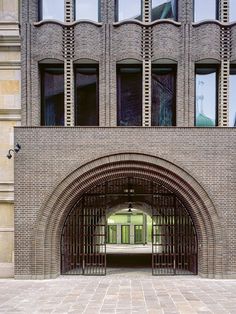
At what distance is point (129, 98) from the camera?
39.3ft

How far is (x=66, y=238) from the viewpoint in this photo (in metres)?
12.3

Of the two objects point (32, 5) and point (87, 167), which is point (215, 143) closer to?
point (87, 167)

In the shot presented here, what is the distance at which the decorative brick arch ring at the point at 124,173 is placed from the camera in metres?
11.3

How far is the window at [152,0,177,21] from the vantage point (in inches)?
473

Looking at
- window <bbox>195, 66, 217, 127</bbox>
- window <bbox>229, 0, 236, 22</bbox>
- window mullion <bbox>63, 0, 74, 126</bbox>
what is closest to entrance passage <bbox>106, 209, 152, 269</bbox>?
window <bbox>195, 66, 217, 127</bbox>

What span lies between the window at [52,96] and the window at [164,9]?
3948mm

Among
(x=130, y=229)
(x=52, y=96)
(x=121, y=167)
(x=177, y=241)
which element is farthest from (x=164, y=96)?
(x=130, y=229)

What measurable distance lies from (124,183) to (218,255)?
456 cm

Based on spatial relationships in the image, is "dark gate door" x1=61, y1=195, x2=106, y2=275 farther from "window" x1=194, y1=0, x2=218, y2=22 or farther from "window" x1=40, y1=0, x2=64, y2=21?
"window" x1=194, y1=0, x2=218, y2=22

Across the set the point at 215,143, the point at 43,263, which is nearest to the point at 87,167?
the point at 43,263

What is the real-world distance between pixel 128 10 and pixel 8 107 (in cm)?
552

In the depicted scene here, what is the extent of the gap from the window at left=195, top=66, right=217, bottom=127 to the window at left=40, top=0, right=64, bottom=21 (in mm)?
5332

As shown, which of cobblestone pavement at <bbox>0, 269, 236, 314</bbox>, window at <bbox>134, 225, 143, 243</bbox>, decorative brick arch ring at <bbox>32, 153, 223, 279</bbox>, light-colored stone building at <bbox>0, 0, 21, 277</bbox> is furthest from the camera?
window at <bbox>134, 225, 143, 243</bbox>

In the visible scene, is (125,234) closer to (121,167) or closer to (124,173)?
(124,173)
